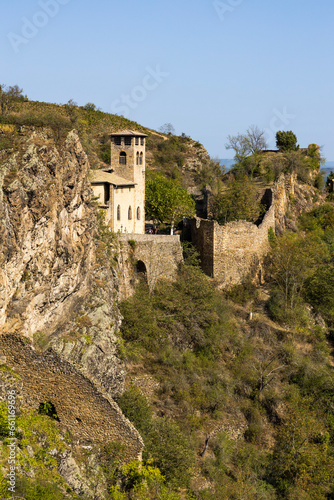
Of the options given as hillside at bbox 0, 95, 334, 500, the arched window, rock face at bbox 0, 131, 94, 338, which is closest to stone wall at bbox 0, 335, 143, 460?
hillside at bbox 0, 95, 334, 500

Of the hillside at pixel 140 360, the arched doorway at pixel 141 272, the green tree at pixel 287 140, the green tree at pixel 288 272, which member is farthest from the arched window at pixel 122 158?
the green tree at pixel 287 140

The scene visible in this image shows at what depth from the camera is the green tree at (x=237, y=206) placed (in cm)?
4169

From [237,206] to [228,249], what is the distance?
696 cm

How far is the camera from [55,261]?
2342 cm

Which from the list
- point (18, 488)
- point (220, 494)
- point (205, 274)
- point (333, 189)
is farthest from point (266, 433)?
point (333, 189)

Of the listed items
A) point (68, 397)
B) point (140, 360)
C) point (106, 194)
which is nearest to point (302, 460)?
point (140, 360)

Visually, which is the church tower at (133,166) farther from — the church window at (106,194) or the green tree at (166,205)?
the church window at (106,194)

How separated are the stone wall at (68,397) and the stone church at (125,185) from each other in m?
14.5

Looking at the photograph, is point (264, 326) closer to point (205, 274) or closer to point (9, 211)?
point (205, 274)

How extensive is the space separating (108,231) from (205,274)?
23.3ft

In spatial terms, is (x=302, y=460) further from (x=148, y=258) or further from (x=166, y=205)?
(x=166, y=205)

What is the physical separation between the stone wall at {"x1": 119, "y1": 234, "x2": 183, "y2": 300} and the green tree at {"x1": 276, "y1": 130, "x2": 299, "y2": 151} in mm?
31323

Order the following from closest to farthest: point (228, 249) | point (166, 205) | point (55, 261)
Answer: point (55, 261), point (228, 249), point (166, 205)

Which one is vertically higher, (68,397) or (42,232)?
(42,232)
